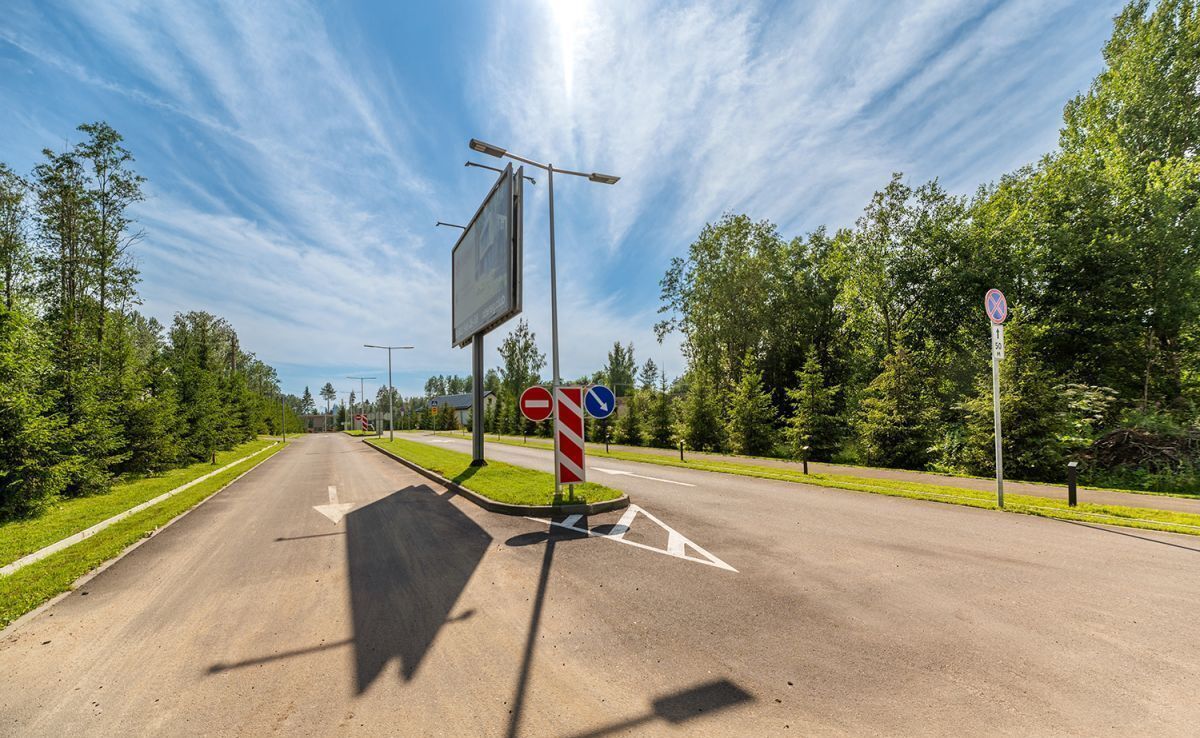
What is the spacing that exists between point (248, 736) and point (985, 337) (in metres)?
27.7

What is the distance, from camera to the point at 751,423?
83.5ft

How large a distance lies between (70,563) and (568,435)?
24.4 feet

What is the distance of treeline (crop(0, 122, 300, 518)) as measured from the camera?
10172mm

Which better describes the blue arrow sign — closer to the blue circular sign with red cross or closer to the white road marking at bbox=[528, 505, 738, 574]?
the white road marking at bbox=[528, 505, 738, 574]

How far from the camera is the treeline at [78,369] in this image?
33.4 ft

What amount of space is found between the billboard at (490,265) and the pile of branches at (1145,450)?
17.7 m

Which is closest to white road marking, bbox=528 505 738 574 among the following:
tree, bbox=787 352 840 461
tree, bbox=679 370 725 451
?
tree, bbox=787 352 840 461

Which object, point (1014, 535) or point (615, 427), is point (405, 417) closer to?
point (615, 427)

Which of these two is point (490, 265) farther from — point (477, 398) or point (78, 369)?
point (78, 369)

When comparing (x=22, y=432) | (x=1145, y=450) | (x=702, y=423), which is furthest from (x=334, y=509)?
(x=702, y=423)

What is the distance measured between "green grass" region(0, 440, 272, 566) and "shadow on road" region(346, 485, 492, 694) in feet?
14.5

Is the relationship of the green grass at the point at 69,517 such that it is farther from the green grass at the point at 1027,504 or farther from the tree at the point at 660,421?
the tree at the point at 660,421

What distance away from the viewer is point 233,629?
4207 mm

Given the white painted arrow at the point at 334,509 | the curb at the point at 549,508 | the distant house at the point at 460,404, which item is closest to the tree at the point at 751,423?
the curb at the point at 549,508
